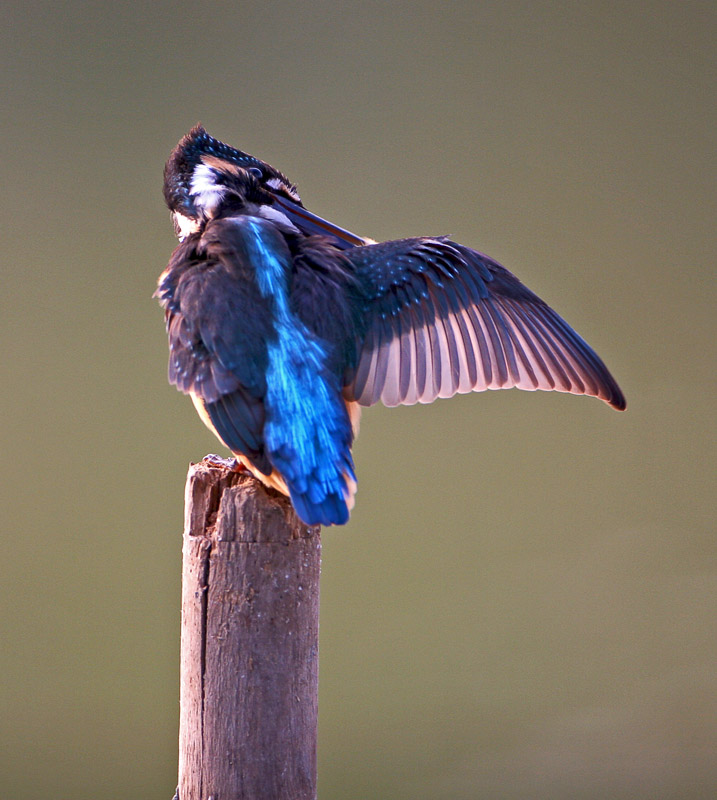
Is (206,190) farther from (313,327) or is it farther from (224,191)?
(313,327)

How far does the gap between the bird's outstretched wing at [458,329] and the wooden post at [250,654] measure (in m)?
0.37

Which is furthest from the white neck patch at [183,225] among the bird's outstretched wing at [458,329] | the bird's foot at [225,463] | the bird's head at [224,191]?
the bird's foot at [225,463]

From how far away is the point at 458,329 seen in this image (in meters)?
1.57

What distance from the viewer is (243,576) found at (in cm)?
124

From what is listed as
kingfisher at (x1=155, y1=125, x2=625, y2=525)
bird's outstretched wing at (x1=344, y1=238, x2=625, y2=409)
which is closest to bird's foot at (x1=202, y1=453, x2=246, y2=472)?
kingfisher at (x1=155, y1=125, x2=625, y2=525)

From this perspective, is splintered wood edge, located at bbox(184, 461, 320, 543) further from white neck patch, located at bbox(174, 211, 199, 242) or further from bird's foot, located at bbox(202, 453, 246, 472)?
white neck patch, located at bbox(174, 211, 199, 242)

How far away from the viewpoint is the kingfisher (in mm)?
1252

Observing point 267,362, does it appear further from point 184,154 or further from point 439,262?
point 184,154

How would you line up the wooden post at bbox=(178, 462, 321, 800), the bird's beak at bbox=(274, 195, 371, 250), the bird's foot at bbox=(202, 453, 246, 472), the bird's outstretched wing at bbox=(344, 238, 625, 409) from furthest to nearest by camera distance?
1. the bird's beak at bbox=(274, 195, 371, 250)
2. the bird's outstretched wing at bbox=(344, 238, 625, 409)
3. the bird's foot at bbox=(202, 453, 246, 472)
4. the wooden post at bbox=(178, 462, 321, 800)

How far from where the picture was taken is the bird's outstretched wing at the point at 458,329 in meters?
1.50

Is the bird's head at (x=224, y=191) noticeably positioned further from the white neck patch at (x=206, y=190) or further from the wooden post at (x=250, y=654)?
the wooden post at (x=250, y=654)

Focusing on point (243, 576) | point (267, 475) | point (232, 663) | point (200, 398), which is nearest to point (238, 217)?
point (200, 398)

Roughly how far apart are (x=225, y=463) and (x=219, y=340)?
234mm

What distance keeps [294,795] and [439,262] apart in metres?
0.92
